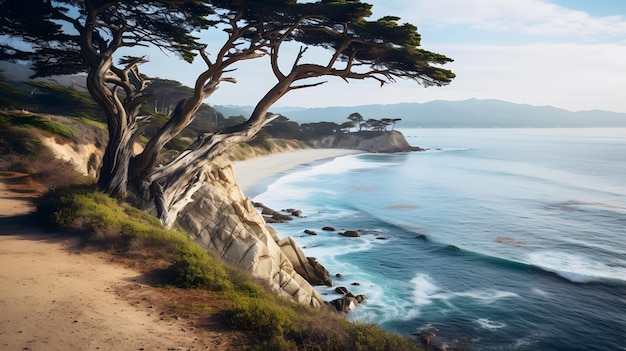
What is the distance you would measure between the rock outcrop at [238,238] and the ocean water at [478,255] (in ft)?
7.27

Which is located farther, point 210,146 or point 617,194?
point 617,194

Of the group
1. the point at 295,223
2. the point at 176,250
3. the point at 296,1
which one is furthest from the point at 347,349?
the point at 295,223

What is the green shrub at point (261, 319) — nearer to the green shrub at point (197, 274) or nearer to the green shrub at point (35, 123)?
the green shrub at point (197, 274)

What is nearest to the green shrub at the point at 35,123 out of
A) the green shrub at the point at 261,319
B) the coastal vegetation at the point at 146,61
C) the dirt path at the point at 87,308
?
the coastal vegetation at the point at 146,61

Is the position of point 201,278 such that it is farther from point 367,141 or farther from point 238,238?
point 367,141

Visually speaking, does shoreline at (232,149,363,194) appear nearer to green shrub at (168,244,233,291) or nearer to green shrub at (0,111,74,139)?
green shrub at (0,111,74,139)

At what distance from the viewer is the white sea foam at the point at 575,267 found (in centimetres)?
1552

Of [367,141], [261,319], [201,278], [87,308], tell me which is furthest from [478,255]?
[367,141]

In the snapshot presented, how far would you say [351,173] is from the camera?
154ft

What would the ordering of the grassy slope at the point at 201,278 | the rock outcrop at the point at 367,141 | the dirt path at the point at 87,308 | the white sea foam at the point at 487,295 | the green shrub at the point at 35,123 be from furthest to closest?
the rock outcrop at the point at 367,141 < the green shrub at the point at 35,123 < the white sea foam at the point at 487,295 < the grassy slope at the point at 201,278 < the dirt path at the point at 87,308

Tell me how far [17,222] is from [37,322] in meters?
5.13

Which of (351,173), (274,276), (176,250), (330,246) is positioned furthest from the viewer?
(351,173)

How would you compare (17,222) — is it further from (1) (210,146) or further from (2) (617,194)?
(2) (617,194)

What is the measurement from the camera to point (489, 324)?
38.7 ft
